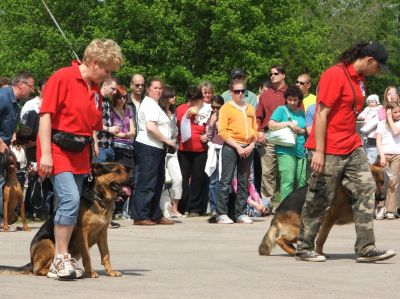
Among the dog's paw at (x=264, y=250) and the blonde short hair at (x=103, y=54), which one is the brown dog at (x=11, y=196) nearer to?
the dog's paw at (x=264, y=250)

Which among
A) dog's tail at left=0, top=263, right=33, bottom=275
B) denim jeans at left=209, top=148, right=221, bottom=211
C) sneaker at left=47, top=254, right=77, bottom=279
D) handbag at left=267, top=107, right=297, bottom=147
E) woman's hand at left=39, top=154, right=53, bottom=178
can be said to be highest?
woman's hand at left=39, top=154, right=53, bottom=178

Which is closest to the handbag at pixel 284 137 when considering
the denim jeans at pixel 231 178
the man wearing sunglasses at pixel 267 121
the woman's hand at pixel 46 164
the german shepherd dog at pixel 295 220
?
the man wearing sunglasses at pixel 267 121

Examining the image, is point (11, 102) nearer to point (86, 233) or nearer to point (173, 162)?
point (173, 162)

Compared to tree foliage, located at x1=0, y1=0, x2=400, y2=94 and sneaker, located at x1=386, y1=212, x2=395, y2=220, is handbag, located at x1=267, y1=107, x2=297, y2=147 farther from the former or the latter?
tree foliage, located at x1=0, y1=0, x2=400, y2=94

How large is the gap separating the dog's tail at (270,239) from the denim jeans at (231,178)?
420 centimetres

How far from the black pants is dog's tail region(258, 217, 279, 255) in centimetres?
570

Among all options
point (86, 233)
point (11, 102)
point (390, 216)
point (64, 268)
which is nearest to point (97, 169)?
point (86, 233)

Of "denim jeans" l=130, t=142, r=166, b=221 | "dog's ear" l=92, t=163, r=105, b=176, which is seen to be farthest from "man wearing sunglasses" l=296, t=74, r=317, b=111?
"dog's ear" l=92, t=163, r=105, b=176

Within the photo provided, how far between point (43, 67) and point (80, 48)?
10.8ft

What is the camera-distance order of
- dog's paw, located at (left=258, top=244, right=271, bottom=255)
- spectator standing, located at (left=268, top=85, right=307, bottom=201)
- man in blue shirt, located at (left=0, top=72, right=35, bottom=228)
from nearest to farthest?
dog's paw, located at (left=258, top=244, right=271, bottom=255) → man in blue shirt, located at (left=0, top=72, right=35, bottom=228) → spectator standing, located at (left=268, top=85, right=307, bottom=201)

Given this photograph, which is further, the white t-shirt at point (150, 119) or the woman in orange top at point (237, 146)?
the woman in orange top at point (237, 146)

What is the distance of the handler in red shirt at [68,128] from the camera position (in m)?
8.39

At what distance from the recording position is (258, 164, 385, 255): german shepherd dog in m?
10.3

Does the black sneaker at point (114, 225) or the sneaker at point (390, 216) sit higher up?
the black sneaker at point (114, 225)
